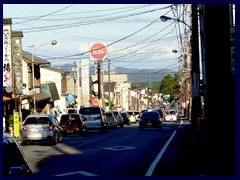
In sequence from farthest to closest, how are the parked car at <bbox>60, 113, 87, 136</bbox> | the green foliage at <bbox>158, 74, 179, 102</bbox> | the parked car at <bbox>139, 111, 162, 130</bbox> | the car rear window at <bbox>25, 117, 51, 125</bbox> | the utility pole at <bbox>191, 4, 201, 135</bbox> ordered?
the green foliage at <bbox>158, 74, 179, 102</bbox> < the parked car at <bbox>139, 111, 162, 130</bbox> < the parked car at <bbox>60, 113, 87, 136</bbox> < the utility pole at <bbox>191, 4, 201, 135</bbox> < the car rear window at <bbox>25, 117, 51, 125</bbox>

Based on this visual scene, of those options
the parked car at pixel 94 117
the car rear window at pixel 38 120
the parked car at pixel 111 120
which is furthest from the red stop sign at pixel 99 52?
the car rear window at pixel 38 120

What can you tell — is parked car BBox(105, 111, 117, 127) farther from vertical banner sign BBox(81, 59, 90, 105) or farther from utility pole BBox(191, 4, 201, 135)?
vertical banner sign BBox(81, 59, 90, 105)

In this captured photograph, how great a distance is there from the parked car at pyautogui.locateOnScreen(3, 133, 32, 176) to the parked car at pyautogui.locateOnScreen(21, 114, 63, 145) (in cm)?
2122

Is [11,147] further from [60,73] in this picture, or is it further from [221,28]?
→ [60,73]

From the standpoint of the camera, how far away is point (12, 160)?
9102mm

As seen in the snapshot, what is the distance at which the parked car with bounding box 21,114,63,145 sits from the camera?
3041 centimetres

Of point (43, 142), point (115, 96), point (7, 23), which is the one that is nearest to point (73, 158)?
point (43, 142)

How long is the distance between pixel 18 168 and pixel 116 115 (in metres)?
50.8

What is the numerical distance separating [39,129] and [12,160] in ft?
70.6

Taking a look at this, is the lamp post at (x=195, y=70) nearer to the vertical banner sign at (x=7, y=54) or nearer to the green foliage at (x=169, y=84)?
the vertical banner sign at (x=7, y=54)

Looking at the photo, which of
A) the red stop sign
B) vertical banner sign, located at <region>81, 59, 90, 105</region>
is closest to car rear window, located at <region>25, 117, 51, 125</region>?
vertical banner sign, located at <region>81, 59, 90, 105</region>

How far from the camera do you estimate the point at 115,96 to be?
137m

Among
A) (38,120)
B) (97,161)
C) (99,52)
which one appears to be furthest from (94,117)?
(99,52)

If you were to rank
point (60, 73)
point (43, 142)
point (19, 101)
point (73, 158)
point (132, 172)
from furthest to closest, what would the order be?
point (60, 73)
point (19, 101)
point (43, 142)
point (73, 158)
point (132, 172)
